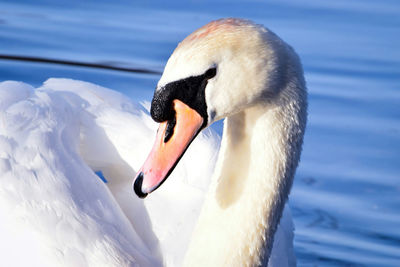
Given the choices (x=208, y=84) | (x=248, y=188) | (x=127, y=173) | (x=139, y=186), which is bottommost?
(x=127, y=173)

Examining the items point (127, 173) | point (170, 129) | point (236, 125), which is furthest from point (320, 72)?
point (170, 129)

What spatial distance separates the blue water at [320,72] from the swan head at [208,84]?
216 centimetres

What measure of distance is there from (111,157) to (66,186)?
0.71 meters

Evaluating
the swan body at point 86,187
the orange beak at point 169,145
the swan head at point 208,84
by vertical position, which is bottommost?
the swan body at point 86,187

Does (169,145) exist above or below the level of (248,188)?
above

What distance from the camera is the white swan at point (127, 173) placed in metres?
3.16

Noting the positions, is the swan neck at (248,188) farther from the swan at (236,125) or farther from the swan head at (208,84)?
the swan head at (208,84)

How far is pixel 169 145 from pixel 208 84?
235 mm

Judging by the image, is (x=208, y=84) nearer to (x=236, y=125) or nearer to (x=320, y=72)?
(x=236, y=125)

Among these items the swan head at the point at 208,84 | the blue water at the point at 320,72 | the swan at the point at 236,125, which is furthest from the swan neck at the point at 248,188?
the blue water at the point at 320,72

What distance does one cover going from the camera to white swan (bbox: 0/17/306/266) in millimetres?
3162

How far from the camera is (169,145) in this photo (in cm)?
304

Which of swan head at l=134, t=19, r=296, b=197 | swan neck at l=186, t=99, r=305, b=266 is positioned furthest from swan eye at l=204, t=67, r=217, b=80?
swan neck at l=186, t=99, r=305, b=266

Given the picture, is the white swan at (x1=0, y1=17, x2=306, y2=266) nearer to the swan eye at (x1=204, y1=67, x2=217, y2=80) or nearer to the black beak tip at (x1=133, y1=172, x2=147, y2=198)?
the swan eye at (x1=204, y1=67, x2=217, y2=80)
